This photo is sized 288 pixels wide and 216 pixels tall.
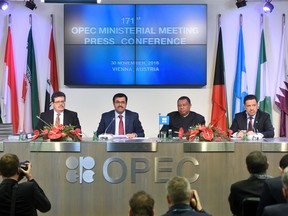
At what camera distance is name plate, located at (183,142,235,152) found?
4.52 meters

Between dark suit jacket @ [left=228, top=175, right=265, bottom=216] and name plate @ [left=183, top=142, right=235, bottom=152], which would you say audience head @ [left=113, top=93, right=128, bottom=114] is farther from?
dark suit jacket @ [left=228, top=175, right=265, bottom=216]

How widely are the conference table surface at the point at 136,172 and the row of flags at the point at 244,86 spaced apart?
2.58 m

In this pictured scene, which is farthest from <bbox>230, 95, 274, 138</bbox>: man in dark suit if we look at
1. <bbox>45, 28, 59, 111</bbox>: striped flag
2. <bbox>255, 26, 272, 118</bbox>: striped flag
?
<bbox>45, 28, 59, 111</bbox>: striped flag

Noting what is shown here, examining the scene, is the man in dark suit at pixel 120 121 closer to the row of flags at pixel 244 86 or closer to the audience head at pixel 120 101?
the audience head at pixel 120 101

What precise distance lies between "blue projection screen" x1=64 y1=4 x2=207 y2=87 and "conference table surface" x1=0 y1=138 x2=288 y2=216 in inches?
105

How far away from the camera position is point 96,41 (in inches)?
278

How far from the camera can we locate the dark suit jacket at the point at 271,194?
8.94 feet

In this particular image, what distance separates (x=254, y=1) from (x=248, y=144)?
3384mm

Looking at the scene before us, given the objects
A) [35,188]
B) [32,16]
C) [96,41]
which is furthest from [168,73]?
[35,188]

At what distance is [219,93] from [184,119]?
110 centimetres

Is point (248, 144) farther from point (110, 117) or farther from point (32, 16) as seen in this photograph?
point (32, 16)

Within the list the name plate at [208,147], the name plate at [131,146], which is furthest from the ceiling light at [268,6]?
the name plate at [131,146]

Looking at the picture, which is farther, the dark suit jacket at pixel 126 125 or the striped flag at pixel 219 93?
the striped flag at pixel 219 93

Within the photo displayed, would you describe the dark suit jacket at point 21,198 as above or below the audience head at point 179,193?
below
